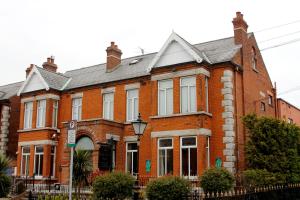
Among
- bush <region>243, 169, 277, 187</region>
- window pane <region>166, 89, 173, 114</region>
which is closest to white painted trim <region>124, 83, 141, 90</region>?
window pane <region>166, 89, 173, 114</region>

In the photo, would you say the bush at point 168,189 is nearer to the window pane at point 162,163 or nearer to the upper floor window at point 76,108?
the window pane at point 162,163

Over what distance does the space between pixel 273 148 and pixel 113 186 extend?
1002 centimetres

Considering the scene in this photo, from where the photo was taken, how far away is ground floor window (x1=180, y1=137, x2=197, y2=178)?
22.9 m

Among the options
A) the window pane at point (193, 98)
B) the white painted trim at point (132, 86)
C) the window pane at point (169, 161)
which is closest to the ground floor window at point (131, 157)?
the window pane at point (169, 161)

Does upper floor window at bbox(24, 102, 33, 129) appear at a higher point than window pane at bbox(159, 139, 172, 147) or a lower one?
higher

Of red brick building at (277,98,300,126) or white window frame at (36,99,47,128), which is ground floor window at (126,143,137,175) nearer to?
white window frame at (36,99,47,128)

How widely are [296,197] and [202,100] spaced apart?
24.4 ft

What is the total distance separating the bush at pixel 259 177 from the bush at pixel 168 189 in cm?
600

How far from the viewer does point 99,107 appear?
2944cm

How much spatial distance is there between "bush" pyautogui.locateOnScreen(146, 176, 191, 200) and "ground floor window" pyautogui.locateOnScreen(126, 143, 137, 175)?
36.3 feet

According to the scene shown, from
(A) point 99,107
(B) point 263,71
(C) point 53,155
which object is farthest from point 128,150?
(B) point 263,71

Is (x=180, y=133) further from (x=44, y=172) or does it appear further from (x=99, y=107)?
(x=44, y=172)

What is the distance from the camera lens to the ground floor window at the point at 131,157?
88.2ft

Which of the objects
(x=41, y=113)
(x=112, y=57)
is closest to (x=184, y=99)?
(x=112, y=57)
